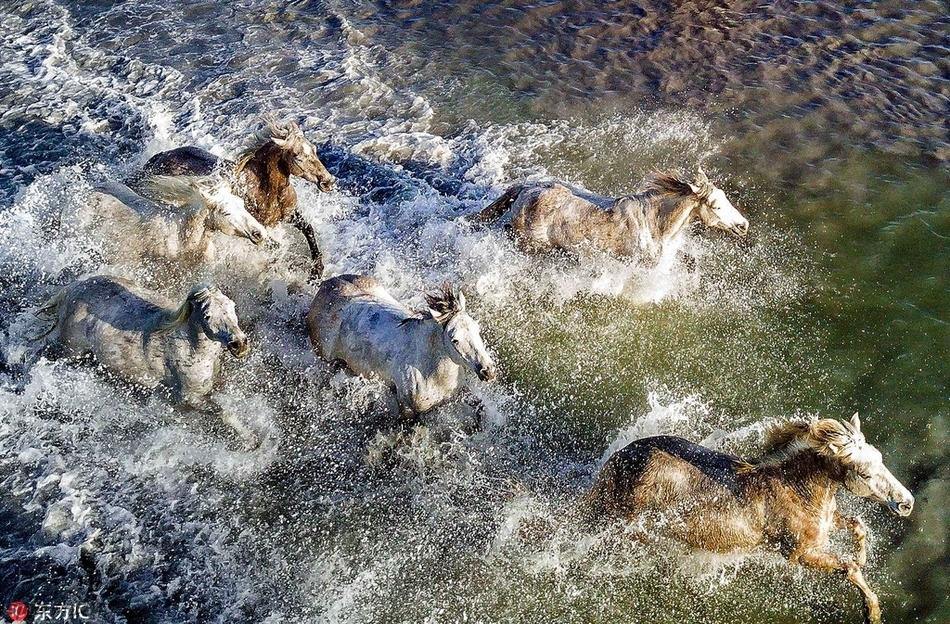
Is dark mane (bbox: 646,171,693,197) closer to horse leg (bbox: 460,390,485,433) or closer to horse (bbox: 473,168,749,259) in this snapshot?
horse (bbox: 473,168,749,259)

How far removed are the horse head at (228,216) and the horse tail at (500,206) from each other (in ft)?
7.97

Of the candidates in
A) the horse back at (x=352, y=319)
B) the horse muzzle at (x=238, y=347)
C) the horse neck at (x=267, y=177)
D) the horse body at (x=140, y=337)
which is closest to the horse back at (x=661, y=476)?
the horse back at (x=352, y=319)

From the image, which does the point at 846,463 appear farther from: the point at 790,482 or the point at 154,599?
the point at 154,599

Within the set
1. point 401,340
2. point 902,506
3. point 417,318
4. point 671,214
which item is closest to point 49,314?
point 401,340

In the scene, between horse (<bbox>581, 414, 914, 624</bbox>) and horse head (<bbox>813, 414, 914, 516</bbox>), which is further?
horse (<bbox>581, 414, 914, 624</bbox>)

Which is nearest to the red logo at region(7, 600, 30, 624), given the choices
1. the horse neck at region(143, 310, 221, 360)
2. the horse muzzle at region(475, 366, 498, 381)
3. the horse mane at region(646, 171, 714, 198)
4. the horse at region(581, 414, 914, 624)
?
the horse neck at region(143, 310, 221, 360)

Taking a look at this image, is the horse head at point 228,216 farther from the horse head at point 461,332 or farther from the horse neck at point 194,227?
the horse head at point 461,332

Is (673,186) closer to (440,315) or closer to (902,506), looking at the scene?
(440,315)

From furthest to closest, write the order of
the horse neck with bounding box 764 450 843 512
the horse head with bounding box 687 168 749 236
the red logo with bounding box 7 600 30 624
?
the horse head with bounding box 687 168 749 236
the red logo with bounding box 7 600 30 624
the horse neck with bounding box 764 450 843 512

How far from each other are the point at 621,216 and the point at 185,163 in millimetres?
4671

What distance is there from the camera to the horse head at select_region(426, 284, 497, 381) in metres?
5.29

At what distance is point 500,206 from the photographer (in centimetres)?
783

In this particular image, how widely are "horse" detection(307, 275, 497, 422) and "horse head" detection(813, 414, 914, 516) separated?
92.9 inches

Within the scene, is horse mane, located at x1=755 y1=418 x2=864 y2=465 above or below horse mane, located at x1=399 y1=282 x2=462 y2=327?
below
